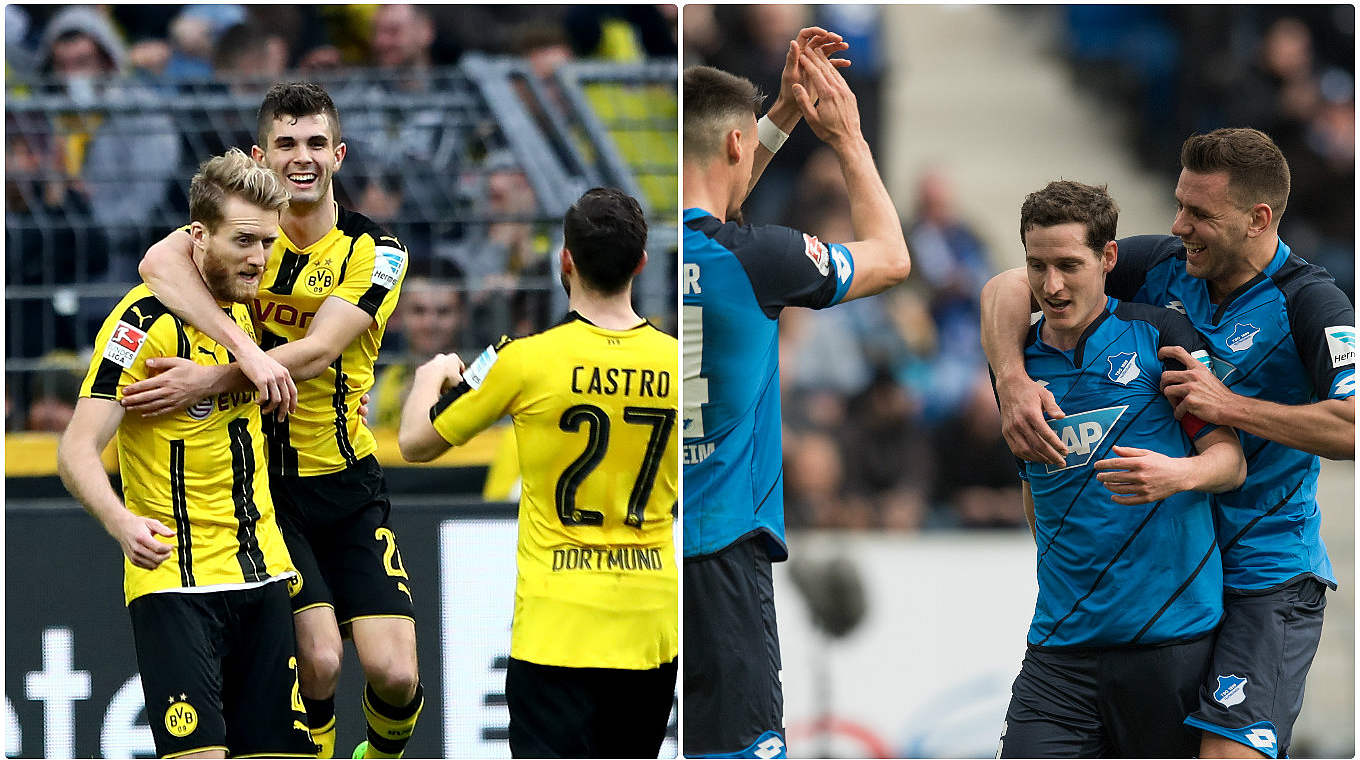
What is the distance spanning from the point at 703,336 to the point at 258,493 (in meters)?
0.93

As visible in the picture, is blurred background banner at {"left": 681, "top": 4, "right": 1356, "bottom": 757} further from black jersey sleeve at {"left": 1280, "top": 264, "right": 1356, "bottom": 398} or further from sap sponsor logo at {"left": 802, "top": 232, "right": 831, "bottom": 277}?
sap sponsor logo at {"left": 802, "top": 232, "right": 831, "bottom": 277}

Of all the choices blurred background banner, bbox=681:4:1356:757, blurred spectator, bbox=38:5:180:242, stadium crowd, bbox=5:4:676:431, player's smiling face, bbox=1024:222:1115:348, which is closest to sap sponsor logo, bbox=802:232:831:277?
player's smiling face, bbox=1024:222:1115:348

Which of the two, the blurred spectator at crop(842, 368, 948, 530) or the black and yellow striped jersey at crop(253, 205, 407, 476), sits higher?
the black and yellow striped jersey at crop(253, 205, 407, 476)

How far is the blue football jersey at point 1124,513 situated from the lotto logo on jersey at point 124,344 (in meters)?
1.76

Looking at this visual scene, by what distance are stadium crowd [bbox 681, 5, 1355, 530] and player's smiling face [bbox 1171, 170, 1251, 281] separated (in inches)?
70.7

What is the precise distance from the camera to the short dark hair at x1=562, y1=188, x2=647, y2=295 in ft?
8.14

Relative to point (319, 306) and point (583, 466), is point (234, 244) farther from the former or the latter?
point (583, 466)

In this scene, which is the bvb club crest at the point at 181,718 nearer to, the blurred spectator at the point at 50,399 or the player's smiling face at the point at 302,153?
the player's smiling face at the point at 302,153

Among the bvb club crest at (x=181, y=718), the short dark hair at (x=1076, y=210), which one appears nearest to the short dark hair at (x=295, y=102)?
the bvb club crest at (x=181, y=718)

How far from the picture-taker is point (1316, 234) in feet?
14.5

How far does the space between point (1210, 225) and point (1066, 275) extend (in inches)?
12.8

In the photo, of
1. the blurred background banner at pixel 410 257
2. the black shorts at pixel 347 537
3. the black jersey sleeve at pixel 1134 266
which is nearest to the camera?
the black jersey sleeve at pixel 1134 266

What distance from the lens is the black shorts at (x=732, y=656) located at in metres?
2.61

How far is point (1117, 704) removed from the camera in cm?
268
